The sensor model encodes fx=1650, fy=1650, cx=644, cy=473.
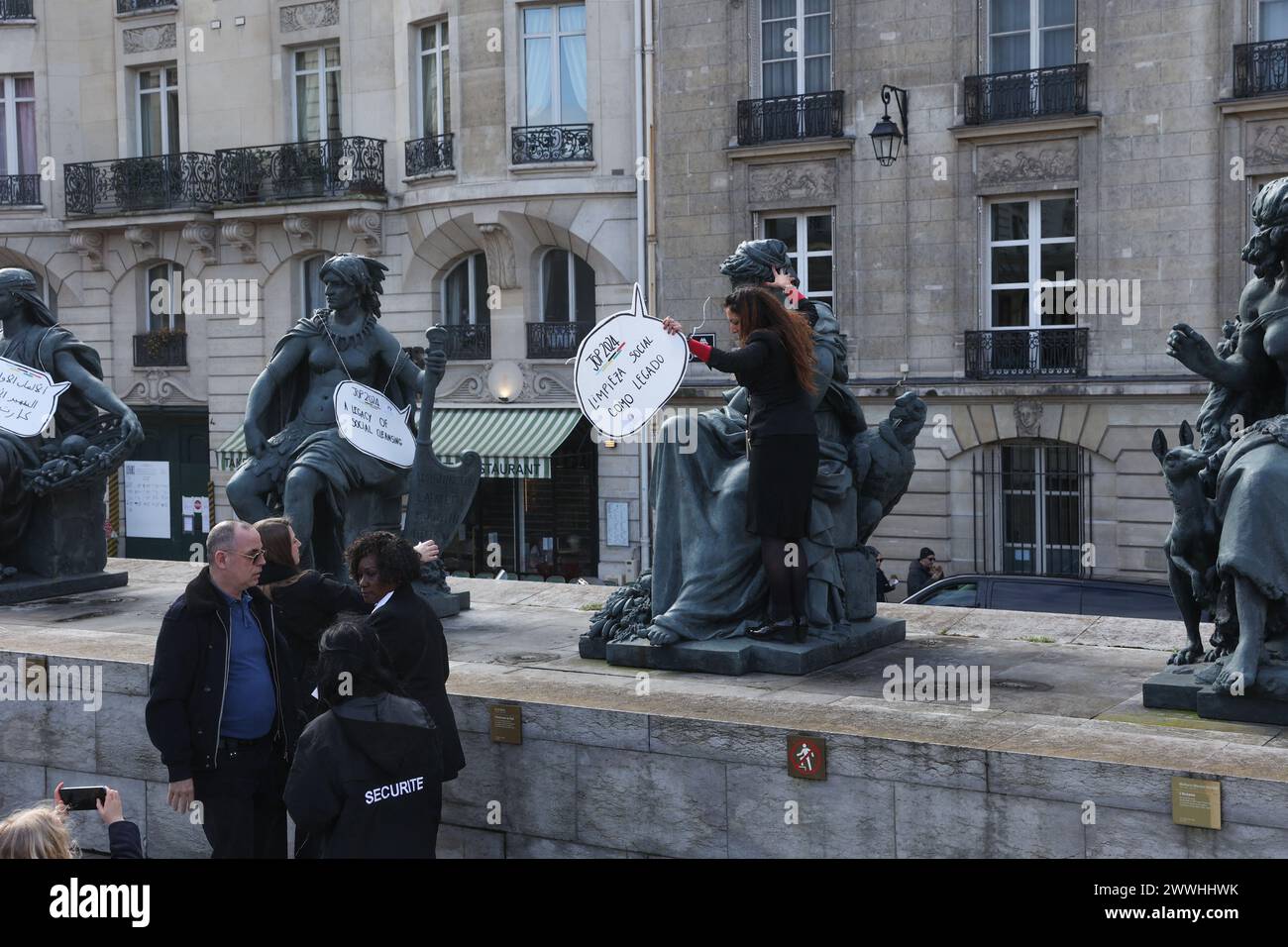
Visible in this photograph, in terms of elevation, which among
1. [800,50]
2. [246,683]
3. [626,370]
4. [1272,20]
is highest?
[800,50]

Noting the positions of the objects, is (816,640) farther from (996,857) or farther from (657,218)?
(657,218)

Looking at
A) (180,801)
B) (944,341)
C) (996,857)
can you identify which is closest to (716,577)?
(996,857)

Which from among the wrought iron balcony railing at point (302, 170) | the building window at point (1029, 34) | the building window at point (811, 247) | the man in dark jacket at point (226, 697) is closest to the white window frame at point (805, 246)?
the building window at point (811, 247)

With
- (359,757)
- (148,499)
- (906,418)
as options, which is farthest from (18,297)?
(148,499)

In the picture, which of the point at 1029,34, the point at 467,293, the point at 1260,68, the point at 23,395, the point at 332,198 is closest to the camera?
the point at 23,395

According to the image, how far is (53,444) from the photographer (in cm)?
1168

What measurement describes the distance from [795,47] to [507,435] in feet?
23.0

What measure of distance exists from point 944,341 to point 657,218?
4.65 m

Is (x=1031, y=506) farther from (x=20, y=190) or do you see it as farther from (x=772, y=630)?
(x=20, y=190)

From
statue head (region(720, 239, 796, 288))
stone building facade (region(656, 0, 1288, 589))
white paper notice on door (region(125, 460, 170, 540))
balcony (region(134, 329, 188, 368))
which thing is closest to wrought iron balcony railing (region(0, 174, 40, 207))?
balcony (region(134, 329, 188, 368))

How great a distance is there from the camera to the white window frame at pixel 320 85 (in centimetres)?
2700

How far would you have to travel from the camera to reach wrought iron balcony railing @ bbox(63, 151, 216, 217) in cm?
2795

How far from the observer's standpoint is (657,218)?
23.7 m

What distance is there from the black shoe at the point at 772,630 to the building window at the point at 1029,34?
14.9m
